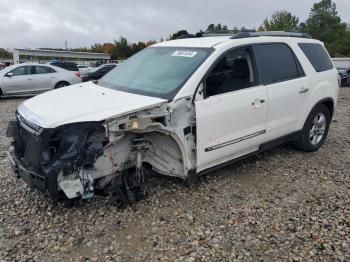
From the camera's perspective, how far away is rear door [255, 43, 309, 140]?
4812mm

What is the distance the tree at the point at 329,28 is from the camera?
52.7 metres

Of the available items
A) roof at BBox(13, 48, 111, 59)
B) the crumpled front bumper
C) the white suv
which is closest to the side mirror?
the white suv

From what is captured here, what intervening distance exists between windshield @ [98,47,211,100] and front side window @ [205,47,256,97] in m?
0.23

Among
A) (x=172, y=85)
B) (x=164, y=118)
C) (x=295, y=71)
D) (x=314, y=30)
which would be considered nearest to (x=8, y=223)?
(x=164, y=118)

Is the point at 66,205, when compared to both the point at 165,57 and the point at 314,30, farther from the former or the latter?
the point at 314,30

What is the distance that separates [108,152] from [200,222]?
1185 mm

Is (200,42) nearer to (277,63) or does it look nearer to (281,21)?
(277,63)

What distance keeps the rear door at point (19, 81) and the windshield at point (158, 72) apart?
1058 cm

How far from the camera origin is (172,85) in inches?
159

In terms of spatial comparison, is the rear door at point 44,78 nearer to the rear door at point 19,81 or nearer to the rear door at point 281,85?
the rear door at point 19,81

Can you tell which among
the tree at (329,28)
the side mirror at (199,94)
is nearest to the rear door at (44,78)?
the side mirror at (199,94)

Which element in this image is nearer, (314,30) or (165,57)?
(165,57)

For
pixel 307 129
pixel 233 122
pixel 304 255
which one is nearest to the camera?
pixel 304 255

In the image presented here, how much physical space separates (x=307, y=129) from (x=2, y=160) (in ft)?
15.7
